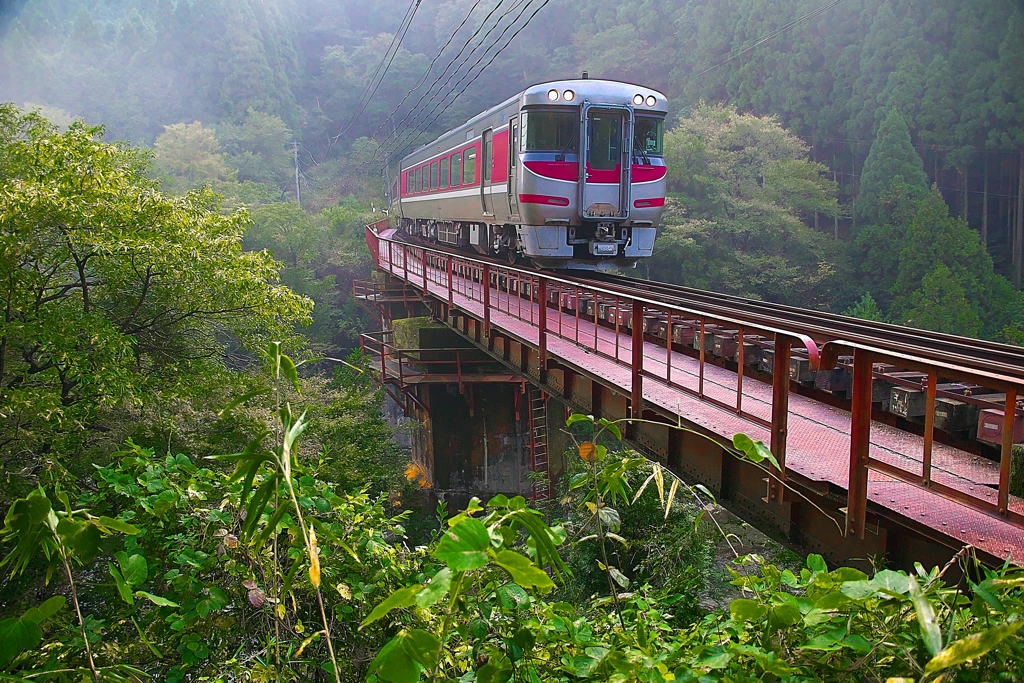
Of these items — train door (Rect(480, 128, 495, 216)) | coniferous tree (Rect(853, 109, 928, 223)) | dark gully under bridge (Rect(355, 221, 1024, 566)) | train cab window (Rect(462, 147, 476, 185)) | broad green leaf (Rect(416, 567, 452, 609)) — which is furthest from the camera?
coniferous tree (Rect(853, 109, 928, 223))

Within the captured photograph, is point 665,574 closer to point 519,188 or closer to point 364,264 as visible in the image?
point 519,188

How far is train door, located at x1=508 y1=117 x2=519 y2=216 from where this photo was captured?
11.9 metres

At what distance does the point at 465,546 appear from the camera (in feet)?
4.53

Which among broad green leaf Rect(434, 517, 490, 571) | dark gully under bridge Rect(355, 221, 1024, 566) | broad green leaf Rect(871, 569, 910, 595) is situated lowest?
dark gully under bridge Rect(355, 221, 1024, 566)

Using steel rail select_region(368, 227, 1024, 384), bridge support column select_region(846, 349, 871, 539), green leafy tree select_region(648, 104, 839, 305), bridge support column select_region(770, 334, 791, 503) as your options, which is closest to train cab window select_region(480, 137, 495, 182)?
steel rail select_region(368, 227, 1024, 384)

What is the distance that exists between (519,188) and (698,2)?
1778 inches

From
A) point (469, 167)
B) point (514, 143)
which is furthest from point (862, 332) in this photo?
point (469, 167)

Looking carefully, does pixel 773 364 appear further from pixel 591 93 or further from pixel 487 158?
pixel 487 158

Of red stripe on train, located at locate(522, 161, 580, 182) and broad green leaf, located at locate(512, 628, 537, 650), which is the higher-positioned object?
red stripe on train, located at locate(522, 161, 580, 182)

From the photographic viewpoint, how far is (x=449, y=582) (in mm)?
1399

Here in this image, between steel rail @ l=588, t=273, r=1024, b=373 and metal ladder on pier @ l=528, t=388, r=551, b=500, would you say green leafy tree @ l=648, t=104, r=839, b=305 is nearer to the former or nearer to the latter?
metal ladder on pier @ l=528, t=388, r=551, b=500

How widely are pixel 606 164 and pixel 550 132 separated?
3.42 ft

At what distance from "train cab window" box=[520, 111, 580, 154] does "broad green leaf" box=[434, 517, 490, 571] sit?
10.6m

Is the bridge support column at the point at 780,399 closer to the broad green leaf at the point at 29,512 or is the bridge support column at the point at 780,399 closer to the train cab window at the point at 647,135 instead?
the broad green leaf at the point at 29,512
